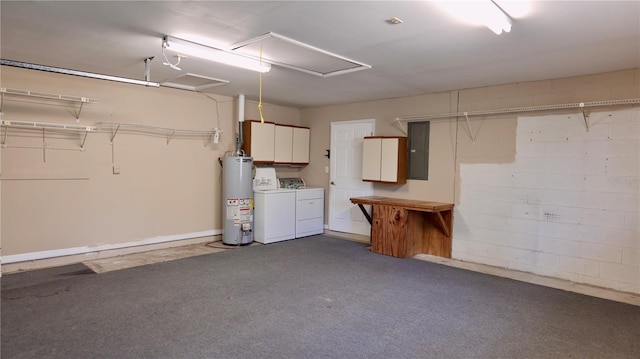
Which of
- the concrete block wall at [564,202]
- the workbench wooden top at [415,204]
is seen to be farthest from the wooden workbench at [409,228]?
the concrete block wall at [564,202]

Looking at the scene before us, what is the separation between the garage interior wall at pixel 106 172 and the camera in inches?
175

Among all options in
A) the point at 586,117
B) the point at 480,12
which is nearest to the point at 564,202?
the point at 586,117

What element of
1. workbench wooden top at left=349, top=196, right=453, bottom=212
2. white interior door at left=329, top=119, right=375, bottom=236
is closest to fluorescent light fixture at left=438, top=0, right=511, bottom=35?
workbench wooden top at left=349, top=196, right=453, bottom=212

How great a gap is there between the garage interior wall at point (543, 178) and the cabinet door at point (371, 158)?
0.58m

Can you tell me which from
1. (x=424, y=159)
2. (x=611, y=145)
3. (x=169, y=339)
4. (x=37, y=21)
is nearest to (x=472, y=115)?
(x=424, y=159)

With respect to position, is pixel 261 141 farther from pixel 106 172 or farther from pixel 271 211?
pixel 106 172

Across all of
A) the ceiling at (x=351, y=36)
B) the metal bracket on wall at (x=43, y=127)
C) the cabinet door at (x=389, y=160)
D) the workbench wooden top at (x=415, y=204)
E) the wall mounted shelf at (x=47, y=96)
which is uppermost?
the ceiling at (x=351, y=36)

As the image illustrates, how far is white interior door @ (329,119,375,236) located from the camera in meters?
6.64

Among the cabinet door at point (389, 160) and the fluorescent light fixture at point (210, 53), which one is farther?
the cabinet door at point (389, 160)

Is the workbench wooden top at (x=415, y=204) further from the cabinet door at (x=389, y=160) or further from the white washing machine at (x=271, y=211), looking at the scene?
the white washing machine at (x=271, y=211)

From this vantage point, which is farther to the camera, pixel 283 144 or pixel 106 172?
pixel 283 144

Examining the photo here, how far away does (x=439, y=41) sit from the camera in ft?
10.9

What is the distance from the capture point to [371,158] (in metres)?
6.13

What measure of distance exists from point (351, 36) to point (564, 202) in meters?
3.33
